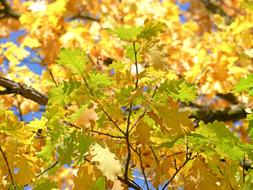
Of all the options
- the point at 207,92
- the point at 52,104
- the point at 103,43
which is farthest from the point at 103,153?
the point at 103,43

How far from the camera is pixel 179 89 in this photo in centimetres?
125

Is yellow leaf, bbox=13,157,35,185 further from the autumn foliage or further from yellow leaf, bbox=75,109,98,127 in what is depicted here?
yellow leaf, bbox=75,109,98,127

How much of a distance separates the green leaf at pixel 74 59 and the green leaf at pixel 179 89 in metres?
0.22

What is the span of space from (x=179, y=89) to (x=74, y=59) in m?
0.30

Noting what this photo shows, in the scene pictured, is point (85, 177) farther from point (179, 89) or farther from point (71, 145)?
point (179, 89)

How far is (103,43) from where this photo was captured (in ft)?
15.2

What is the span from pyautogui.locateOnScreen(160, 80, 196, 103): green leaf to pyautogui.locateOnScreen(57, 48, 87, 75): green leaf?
22 cm

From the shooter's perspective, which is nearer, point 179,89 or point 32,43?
point 179,89

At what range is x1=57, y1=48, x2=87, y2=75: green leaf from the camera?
122 cm

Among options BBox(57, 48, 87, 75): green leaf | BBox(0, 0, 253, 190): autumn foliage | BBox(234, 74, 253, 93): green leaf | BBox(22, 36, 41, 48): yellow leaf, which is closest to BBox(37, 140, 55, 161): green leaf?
BBox(0, 0, 253, 190): autumn foliage

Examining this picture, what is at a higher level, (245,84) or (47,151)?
(245,84)

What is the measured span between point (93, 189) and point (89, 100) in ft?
0.84

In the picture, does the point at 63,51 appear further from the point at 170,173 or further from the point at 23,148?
the point at 170,173

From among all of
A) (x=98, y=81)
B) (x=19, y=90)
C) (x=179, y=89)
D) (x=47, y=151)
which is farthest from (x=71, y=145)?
(x=19, y=90)
